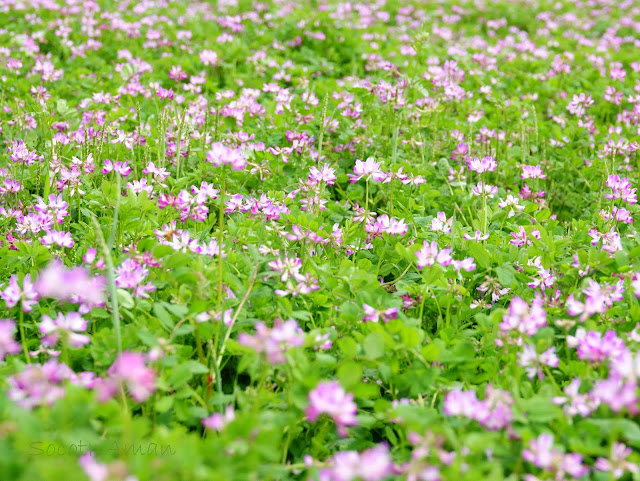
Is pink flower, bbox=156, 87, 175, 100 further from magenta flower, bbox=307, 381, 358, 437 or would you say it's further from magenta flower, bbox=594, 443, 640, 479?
magenta flower, bbox=594, 443, 640, 479

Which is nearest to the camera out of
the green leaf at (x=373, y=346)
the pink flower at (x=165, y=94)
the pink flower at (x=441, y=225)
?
the green leaf at (x=373, y=346)

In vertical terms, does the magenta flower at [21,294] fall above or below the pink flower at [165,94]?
below

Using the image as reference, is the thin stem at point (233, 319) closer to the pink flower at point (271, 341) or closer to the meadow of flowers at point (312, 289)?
the meadow of flowers at point (312, 289)

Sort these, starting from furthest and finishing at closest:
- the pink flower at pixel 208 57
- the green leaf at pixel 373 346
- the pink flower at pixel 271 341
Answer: the pink flower at pixel 208 57, the green leaf at pixel 373 346, the pink flower at pixel 271 341

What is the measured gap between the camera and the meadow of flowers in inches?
71.8

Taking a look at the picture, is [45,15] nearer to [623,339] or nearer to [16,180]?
[16,180]

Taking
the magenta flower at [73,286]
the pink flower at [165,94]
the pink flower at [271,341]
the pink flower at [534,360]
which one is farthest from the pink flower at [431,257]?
the pink flower at [165,94]

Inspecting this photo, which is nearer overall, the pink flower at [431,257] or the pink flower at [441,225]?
the pink flower at [431,257]

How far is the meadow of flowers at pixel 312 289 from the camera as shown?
1823 mm

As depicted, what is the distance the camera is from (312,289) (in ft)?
8.61

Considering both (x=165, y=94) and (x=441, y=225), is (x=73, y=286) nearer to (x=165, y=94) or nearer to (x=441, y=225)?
(x=441, y=225)

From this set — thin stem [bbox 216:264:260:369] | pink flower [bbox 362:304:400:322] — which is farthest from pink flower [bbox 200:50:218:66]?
pink flower [bbox 362:304:400:322]

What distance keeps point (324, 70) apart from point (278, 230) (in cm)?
405

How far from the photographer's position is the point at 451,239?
301 cm
